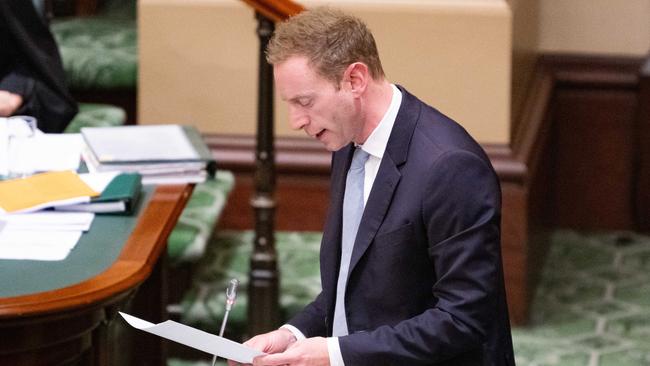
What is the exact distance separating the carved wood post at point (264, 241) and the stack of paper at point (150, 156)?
409 mm

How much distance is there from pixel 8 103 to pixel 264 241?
1.05 metres

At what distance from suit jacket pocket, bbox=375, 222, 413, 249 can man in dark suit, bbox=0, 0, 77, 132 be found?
99.7 inches

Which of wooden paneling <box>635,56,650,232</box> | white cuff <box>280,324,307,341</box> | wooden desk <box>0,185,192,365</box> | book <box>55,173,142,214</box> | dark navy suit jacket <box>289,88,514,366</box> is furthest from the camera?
wooden paneling <box>635,56,650,232</box>

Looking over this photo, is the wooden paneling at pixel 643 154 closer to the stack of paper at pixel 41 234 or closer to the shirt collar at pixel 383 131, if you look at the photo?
the stack of paper at pixel 41 234

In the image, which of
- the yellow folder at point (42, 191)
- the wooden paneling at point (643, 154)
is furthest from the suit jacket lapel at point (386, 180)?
the wooden paneling at point (643, 154)

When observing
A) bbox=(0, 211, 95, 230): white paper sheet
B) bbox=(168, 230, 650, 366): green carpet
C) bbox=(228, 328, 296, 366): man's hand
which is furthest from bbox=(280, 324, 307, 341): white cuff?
bbox=(168, 230, 650, 366): green carpet

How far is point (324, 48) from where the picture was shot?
2.51 meters

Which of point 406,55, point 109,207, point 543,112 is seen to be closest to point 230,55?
point 406,55

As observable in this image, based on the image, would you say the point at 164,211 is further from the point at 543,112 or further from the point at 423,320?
the point at 543,112

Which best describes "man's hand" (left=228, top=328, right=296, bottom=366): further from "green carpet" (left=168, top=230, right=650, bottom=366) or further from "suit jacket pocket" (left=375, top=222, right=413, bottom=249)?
"green carpet" (left=168, top=230, right=650, bottom=366)

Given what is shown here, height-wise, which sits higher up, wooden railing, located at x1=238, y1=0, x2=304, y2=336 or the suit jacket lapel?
the suit jacket lapel

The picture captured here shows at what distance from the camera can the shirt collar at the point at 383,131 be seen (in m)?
2.65

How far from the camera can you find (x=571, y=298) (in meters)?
5.71

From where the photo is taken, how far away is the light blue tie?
8.95 ft
